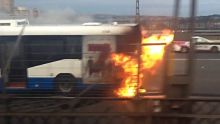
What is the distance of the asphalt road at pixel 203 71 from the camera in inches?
261

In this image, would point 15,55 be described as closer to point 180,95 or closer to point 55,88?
point 55,88

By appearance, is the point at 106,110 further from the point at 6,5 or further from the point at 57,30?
the point at 57,30

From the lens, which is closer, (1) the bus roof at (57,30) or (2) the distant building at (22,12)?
(2) the distant building at (22,12)

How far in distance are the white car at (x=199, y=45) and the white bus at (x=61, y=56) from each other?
61 cm

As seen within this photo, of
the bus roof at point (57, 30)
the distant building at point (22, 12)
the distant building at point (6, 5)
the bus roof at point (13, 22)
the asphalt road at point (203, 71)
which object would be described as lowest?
the asphalt road at point (203, 71)

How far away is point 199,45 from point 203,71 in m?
5.91

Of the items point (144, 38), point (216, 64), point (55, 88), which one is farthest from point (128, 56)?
point (216, 64)

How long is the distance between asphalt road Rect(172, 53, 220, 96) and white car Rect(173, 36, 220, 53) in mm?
105

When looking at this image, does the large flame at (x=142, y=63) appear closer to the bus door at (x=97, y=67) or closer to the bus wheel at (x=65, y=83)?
the bus door at (x=97, y=67)

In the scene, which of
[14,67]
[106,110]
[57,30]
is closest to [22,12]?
[14,67]

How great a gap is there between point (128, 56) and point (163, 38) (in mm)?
506

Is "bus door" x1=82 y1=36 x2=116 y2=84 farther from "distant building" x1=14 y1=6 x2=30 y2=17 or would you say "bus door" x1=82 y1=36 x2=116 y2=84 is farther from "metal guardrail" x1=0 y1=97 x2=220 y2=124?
"distant building" x1=14 y1=6 x2=30 y2=17

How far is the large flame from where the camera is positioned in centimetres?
666

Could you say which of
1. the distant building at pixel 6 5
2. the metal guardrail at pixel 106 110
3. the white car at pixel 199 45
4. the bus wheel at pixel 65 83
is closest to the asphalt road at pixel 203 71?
the white car at pixel 199 45
